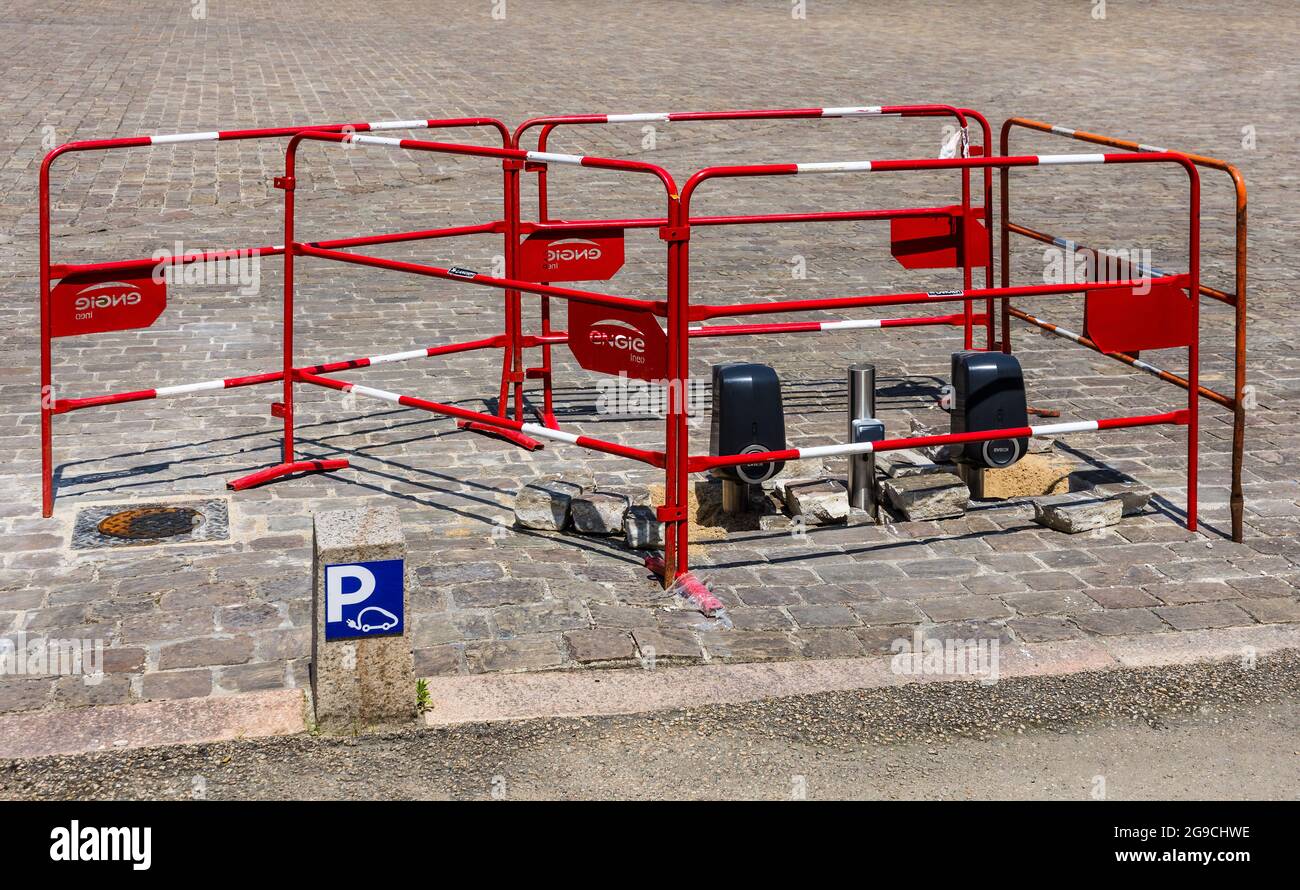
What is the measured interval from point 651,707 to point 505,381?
135 inches

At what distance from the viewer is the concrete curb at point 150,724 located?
199 inches

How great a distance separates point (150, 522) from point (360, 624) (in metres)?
2.39

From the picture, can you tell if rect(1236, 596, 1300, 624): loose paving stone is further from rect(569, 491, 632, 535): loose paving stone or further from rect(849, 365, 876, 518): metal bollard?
rect(569, 491, 632, 535): loose paving stone

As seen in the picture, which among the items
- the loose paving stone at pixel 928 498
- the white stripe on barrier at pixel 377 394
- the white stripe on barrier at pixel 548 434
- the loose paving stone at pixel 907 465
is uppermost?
the white stripe on barrier at pixel 377 394

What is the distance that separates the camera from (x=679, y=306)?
621cm

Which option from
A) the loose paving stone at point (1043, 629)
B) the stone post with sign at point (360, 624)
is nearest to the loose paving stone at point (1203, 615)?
the loose paving stone at point (1043, 629)

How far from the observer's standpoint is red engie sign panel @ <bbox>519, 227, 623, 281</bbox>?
8.01 metres

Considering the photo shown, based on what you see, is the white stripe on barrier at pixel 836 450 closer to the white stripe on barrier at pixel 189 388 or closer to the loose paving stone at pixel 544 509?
the loose paving stone at pixel 544 509

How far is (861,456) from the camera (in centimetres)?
728

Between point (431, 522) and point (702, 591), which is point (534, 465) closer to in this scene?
point (431, 522)

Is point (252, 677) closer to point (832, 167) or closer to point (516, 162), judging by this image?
point (832, 167)

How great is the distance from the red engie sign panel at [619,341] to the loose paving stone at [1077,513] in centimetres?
195
